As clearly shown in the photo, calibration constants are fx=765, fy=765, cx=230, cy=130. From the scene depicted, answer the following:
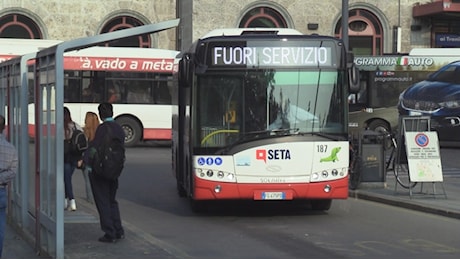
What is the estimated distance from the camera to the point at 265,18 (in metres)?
36.7

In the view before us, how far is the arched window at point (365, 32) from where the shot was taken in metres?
37.2

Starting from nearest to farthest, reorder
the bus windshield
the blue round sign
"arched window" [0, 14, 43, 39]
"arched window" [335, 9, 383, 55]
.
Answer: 1. the bus windshield
2. the blue round sign
3. "arched window" [0, 14, 43, 39]
4. "arched window" [335, 9, 383, 55]

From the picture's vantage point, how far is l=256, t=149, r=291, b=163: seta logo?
38.4ft

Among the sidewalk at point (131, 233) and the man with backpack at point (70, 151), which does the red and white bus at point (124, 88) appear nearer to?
the sidewalk at point (131, 233)

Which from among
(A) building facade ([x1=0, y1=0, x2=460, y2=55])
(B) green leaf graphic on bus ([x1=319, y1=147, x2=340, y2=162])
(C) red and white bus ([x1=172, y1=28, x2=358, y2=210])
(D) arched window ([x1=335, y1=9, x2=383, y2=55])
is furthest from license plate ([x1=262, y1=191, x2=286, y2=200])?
(D) arched window ([x1=335, y1=9, x2=383, y2=55])

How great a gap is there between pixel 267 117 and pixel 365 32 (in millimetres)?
26606

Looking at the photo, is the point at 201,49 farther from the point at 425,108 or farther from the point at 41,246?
the point at 425,108

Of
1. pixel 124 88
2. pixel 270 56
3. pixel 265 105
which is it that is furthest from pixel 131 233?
pixel 124 88

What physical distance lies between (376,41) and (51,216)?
1221 inches

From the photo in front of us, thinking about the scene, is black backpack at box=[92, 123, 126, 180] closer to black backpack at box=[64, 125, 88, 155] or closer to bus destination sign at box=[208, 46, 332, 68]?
bus destination sign at box=[208, 46, 332, 68]

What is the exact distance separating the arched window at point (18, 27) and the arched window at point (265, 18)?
9.88 meters

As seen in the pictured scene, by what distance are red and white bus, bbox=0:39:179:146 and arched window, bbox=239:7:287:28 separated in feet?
31.5

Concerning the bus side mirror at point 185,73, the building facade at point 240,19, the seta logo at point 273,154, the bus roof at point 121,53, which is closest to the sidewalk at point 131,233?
the seta logo at point 273,154

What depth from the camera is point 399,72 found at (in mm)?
29250
